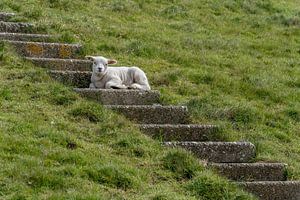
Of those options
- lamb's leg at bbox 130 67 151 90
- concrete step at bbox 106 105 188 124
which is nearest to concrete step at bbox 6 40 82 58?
lamb's leg at bbox 130 67 151 90

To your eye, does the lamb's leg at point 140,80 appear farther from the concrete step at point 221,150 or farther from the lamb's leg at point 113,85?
the concrete step at point 221,150

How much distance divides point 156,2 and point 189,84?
25.7 ft

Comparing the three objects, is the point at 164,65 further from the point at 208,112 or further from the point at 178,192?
the point at 178,192

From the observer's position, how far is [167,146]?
11297mm

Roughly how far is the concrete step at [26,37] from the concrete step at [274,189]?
6834 mm

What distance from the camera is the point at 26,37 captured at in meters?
15.5

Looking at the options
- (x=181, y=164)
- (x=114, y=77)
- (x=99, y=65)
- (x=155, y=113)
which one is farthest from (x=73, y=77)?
(x=181, y=164)

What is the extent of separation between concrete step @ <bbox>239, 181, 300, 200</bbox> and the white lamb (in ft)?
12.3

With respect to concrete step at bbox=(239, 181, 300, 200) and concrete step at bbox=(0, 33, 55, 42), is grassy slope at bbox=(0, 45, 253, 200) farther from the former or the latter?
concrete step at bbox=(0, 33, 55, 42)

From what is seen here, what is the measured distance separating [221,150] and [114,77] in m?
3.02

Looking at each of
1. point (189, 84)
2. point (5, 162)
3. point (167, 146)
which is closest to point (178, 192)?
point (167, 146)

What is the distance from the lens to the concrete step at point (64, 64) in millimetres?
14219

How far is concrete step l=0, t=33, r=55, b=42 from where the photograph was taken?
1529cm

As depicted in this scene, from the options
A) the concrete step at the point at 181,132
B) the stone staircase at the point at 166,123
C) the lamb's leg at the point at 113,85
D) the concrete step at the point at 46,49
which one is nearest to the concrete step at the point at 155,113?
the stone staircase at the point at 166,123
